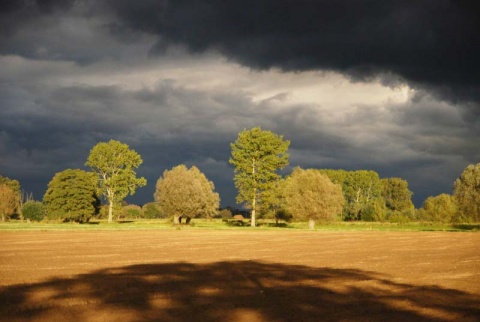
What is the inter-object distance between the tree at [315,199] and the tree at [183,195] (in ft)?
57.0

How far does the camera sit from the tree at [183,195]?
9131 centimetres

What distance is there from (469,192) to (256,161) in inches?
1619

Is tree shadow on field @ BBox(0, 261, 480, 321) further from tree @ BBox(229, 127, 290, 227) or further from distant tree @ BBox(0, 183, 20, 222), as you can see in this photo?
distant tree @ BBox(0, 183, 20, 222)

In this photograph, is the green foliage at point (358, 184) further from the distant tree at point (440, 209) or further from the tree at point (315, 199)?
the tree at point (315, 199)

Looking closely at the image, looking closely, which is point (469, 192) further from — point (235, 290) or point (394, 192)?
point (394, 192)

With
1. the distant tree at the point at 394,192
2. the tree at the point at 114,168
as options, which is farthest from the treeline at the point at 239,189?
the distant tree at the point at 394,192

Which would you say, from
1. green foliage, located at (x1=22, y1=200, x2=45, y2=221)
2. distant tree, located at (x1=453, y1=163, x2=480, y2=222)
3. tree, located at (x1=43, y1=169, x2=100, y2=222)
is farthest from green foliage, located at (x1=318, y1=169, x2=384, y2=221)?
green foliage, located at (x1=22, y1=200, x2=45, y2=221)

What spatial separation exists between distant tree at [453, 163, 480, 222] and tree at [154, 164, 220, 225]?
48719 millimetres

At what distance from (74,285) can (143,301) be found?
464 cm

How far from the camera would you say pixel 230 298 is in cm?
1542

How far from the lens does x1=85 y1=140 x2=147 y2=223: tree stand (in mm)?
104375

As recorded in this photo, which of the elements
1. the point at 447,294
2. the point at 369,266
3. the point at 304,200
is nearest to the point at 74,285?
the point at 447,294

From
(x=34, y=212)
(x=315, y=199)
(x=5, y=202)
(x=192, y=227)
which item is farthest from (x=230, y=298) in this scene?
(x=34, y=212)

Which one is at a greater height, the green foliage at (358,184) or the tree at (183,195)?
the green foliage at (358,184)
